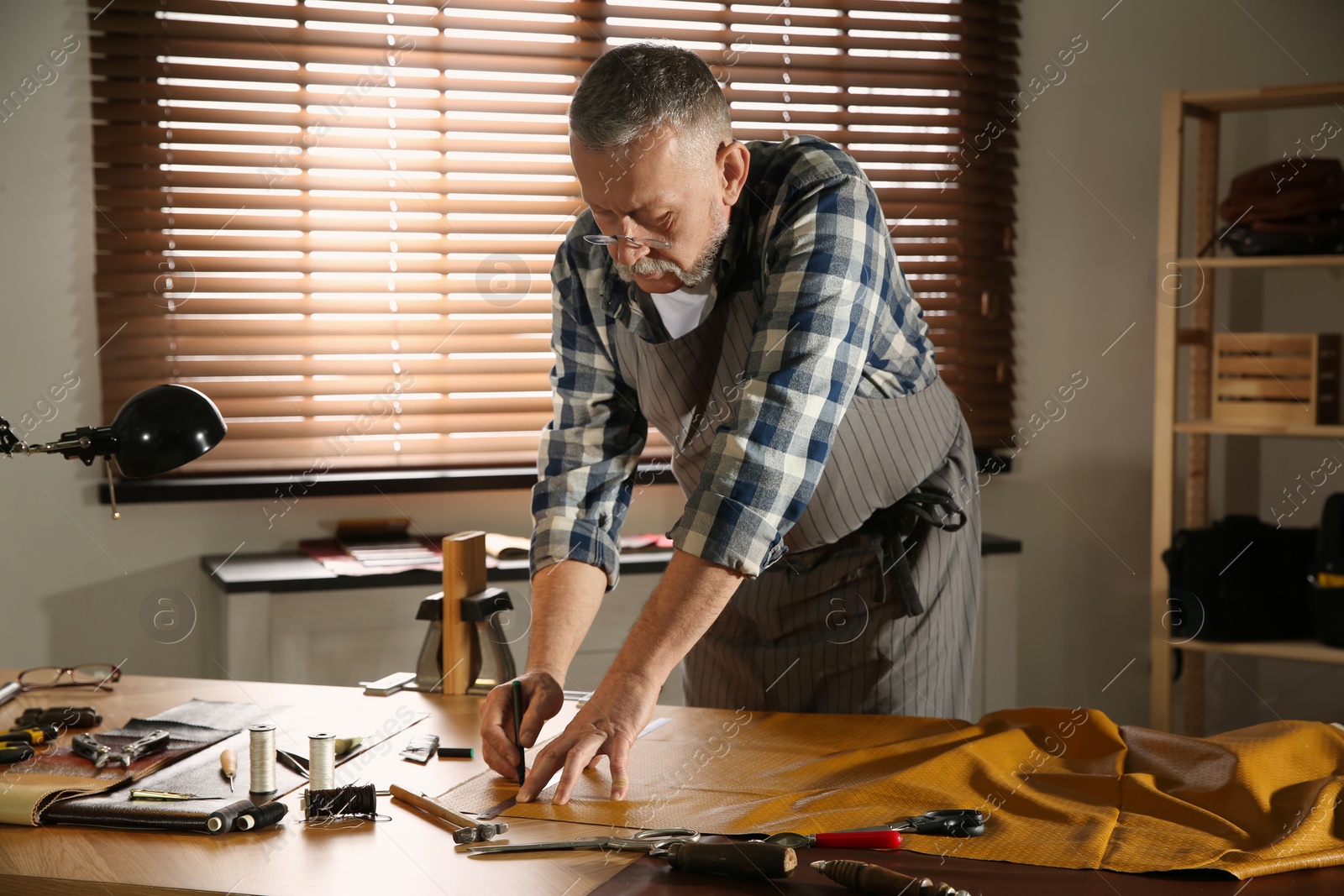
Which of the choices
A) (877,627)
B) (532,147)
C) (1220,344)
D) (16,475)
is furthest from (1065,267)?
(16,475)

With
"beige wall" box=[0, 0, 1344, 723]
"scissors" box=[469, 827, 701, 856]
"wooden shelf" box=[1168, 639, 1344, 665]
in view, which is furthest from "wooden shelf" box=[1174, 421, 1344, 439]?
"scissors" box=[469, 827, 701, 856]

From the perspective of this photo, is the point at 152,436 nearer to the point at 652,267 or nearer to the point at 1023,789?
the point at 652,267

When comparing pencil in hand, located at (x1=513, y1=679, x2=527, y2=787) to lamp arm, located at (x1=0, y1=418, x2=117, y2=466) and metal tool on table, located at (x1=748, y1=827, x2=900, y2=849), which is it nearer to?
metal tool on table, located at (x1=748, y1=827, x2=900, y2=849)

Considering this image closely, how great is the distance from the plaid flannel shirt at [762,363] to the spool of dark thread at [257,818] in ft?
1.42

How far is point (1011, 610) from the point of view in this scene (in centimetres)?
272

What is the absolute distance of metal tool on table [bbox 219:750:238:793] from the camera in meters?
1.12

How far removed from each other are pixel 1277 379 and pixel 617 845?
2.31 m

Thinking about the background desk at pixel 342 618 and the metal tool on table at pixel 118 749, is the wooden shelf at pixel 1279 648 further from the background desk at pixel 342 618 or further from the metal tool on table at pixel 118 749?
the metal tool on table at pixel 118 749

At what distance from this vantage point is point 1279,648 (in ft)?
8.58

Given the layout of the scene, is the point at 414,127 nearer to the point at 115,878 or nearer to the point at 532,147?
the point at 532,147

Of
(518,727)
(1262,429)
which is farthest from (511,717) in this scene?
(1262,429)

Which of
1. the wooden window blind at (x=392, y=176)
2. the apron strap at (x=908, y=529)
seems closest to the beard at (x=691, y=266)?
the apron strap at (x=908, y=529)

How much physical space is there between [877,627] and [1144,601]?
194cm

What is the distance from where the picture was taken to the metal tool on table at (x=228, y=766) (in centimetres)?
112
